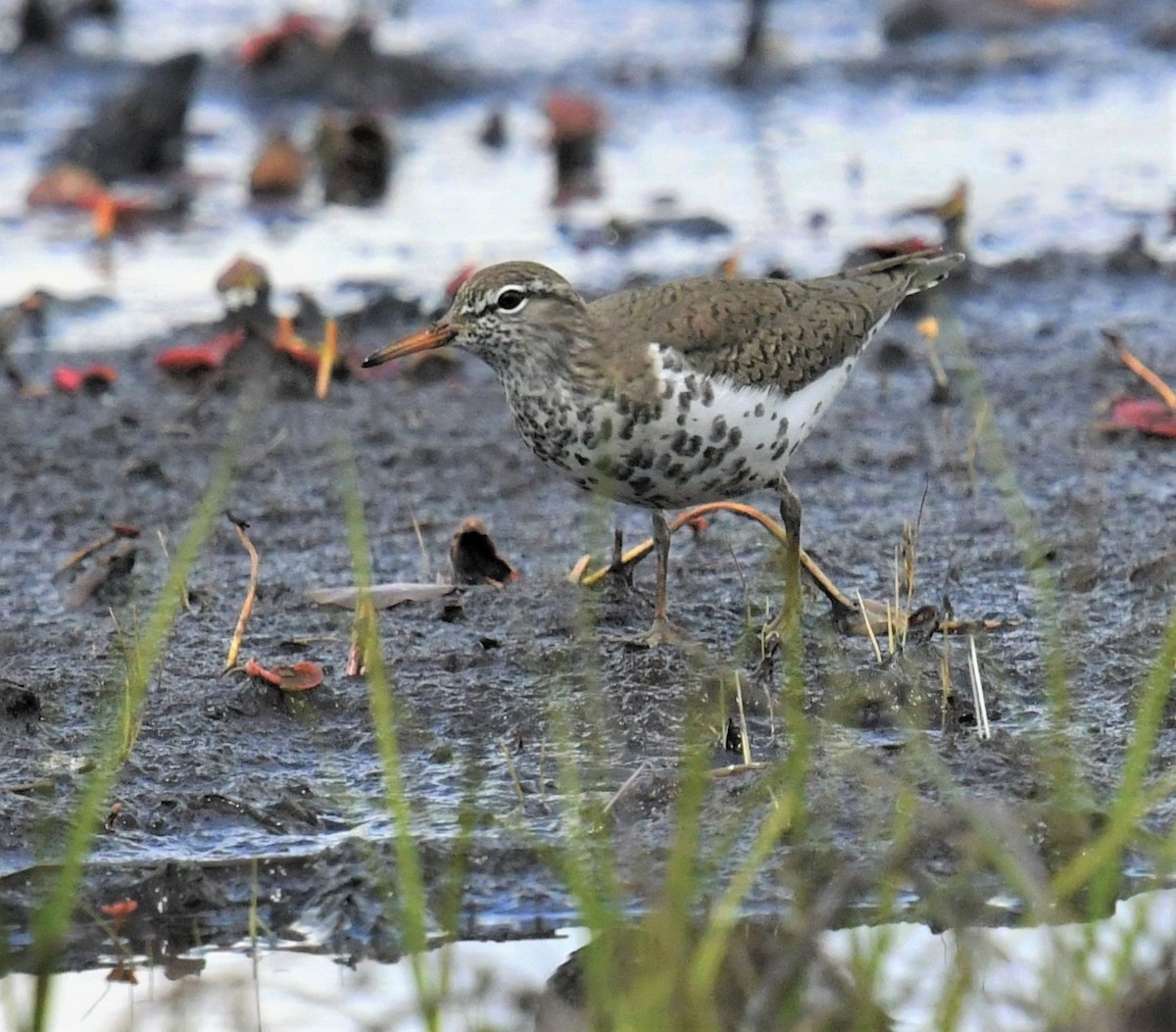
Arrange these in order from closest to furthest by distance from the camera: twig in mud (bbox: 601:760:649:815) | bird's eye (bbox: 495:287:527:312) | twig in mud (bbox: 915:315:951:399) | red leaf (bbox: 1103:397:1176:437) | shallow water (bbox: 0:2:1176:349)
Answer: twig in mud (bbox: 601:760:649:815), bird's eye (bbox: 495:287:527:312), red leaf (bbox: 1103:397:1176:437), twig in mud (bbox: 915:315:951:399), shallow water (bbox: 0:2:1176:349)

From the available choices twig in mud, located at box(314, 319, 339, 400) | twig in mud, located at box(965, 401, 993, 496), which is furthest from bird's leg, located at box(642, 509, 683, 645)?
twig in mud, located at box(314, 319, 339, 400)

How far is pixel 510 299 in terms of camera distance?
21.0ft

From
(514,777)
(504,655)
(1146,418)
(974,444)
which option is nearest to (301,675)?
(504,655)

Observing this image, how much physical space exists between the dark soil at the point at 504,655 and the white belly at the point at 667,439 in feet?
0.64

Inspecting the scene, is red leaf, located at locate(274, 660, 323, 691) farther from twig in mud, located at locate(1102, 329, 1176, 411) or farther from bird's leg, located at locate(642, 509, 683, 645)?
twig in mud, located at locate(1102, 329, 1176, 411)

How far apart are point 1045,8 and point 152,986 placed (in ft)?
38.2

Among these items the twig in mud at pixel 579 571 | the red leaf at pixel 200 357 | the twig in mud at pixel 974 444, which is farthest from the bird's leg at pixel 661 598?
the red leaf at pixel 200 357

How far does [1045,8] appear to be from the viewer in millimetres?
14797

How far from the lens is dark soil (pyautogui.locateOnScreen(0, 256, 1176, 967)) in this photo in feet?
16.7

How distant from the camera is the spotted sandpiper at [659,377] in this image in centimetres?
604

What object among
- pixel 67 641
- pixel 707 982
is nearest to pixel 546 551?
pixel 67 641

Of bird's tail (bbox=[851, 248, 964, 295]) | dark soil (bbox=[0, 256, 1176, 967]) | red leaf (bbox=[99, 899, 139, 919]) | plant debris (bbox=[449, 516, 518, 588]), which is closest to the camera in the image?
red leaf (bbox=[99, 899, 139, 919])

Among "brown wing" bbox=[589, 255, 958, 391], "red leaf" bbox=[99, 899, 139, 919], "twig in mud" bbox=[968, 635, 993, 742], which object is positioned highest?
"brown wing" bbox=[589, 255, 958, 391]

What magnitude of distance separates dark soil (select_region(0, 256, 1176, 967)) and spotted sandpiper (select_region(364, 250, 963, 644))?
25 centimetres
